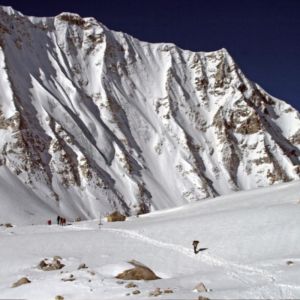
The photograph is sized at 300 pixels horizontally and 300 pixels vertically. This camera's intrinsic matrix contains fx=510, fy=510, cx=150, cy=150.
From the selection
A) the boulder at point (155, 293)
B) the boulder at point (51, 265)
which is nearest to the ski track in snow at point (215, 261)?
the boulder at point (155, 293)

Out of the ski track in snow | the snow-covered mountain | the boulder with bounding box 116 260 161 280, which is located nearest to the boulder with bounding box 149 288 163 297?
the boulder with bounding box 116 260 161 280

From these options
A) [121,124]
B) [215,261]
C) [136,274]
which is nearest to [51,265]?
[136,274]

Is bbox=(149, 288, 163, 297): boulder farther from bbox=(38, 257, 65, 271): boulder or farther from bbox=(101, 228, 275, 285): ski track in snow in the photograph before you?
bbox=(38, 257, 65, 271): boulder

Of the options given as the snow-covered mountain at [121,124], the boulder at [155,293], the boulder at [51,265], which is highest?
the snow-covered mountain at [121,124]

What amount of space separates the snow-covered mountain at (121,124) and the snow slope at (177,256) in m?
55.7

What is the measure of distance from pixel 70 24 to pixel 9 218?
90928 millimetres

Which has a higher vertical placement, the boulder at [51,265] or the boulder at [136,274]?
the boulder at [51,265]

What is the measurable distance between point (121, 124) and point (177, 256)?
11599 cm

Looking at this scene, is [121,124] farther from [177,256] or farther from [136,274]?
[136,274]

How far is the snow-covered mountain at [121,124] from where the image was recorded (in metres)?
110

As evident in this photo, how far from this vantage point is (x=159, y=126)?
15288cm

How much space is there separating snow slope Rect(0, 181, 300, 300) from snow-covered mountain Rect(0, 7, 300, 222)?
55.7 m

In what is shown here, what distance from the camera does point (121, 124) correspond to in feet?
473

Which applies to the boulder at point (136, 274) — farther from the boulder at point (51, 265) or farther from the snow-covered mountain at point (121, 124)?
the snow-covered mountain at point (121, 124)
